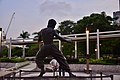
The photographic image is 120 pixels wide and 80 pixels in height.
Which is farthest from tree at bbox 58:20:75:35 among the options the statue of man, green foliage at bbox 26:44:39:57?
the statue of man

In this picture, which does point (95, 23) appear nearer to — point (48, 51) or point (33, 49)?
point (33, 49)

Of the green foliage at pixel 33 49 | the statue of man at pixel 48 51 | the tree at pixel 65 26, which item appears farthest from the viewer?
the tree at pixel 65 26

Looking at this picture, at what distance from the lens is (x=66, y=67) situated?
261 inches

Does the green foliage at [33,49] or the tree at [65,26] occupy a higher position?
the tree at [65,26]

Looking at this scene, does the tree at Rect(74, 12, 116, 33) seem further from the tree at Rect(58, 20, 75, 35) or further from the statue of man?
the statue of man

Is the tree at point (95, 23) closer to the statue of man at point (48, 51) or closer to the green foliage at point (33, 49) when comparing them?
the green foliage at point (33, 49)

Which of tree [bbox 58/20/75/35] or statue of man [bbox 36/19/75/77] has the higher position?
tree [bbox 58/20/75/35]

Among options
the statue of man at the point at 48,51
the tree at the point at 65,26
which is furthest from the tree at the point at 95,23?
the statue of man at the point at 48,51

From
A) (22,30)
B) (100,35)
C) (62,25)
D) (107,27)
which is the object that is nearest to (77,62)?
(100,35)

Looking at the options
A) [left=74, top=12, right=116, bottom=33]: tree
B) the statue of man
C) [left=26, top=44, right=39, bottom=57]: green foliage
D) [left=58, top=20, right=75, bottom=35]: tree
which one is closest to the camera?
the statue of man

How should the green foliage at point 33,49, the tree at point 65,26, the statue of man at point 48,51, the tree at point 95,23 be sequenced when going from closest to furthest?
the statue of man at point 48,51, the tree at point 95,23, the green foliage at point 33,49, the tree at point 65,26

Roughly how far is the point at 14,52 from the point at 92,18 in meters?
20.1

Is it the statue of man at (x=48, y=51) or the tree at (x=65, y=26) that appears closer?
the statue of man at (x=48, y=51)

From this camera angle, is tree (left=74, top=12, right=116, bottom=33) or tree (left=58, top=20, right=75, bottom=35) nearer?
tree (left=74, top=12, right=116, bottom=33)
